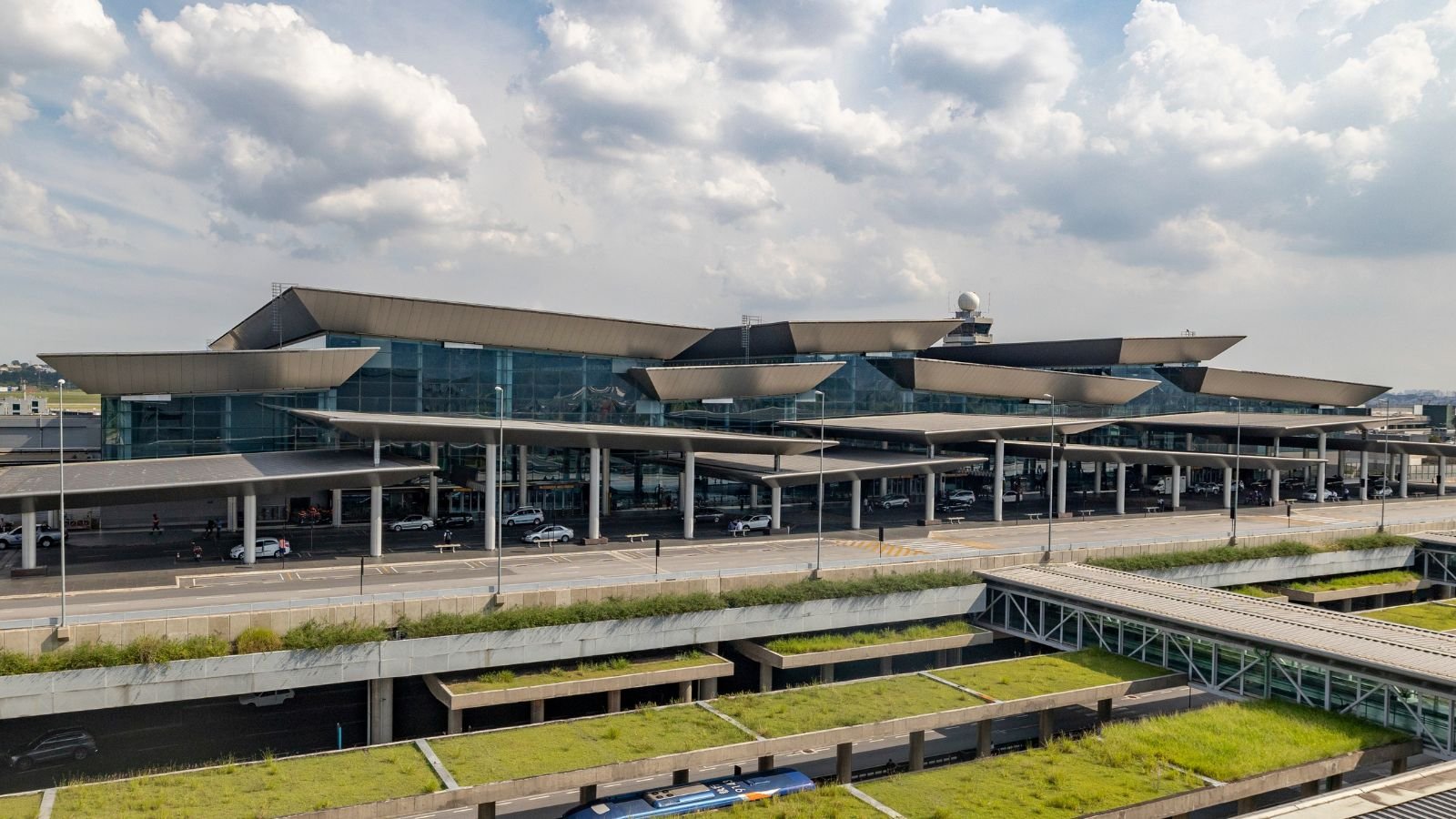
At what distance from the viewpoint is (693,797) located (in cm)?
2703

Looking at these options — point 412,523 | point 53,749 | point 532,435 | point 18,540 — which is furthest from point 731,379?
point 53,749

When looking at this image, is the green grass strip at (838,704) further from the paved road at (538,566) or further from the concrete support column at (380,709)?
the concrete support column at (380,709)

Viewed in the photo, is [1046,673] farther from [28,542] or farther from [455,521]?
[28,542]

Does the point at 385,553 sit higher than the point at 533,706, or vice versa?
the point at 385,553

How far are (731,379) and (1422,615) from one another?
40.8 m

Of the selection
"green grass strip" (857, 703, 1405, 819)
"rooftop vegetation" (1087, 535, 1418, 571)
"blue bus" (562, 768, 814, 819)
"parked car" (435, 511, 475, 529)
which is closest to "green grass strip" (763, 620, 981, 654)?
"blue bus" (562, 768, 814, 819)

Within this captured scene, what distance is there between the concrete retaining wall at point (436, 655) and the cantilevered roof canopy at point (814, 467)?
538 inches

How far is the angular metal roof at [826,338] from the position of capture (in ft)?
234

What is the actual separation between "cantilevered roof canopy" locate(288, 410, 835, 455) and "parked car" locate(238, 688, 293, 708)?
43.9 feet

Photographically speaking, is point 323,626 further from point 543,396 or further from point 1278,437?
point 1278,437

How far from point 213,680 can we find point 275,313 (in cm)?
3576

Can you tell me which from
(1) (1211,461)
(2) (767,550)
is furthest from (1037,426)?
(2) (767,550)

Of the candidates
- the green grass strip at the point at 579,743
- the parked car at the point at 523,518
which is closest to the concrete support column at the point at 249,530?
the parked car at the point at 523,518

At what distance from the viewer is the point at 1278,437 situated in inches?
3275
